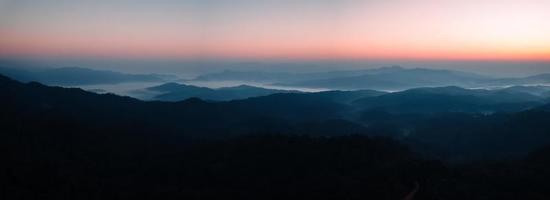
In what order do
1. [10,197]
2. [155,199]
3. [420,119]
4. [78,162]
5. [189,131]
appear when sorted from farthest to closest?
[420,119] → [189,131] → [78,162] → [155,199] → [10,197]

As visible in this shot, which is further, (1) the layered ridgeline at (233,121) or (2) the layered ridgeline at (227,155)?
(1) the layered ridgeline at (233,121)

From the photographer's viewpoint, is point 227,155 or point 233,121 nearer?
point 227,155

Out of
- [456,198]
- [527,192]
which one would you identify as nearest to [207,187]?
[456,198]

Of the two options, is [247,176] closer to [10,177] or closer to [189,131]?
[10,177]

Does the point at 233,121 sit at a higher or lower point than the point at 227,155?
higher

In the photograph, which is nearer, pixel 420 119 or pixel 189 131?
pixel 189 131

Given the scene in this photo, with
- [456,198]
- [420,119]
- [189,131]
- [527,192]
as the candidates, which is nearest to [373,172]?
[456,198]

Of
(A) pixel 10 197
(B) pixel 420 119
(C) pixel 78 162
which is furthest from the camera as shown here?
(B) pixel 420 119

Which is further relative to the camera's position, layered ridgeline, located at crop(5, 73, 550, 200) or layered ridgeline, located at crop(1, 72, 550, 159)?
layered ridgeline, located at crop(1, 72, 550, 159)
